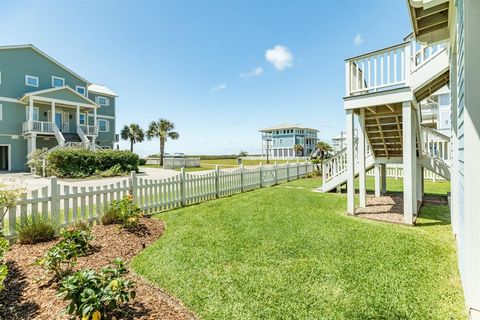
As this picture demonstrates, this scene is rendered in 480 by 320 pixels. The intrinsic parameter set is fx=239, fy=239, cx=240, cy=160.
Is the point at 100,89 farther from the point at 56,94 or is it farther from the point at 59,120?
the point at 56,94

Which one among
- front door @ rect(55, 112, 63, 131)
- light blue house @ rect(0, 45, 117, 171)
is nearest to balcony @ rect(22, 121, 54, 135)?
light blue house @ rect(0, 45, 117, 171)

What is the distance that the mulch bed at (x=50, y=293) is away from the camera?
251 centimetres

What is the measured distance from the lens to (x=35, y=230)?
4.28m

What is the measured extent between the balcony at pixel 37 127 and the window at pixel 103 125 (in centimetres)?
713

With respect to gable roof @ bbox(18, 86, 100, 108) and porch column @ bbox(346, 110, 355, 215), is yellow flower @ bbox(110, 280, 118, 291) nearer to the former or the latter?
porch column @ bbox(346, 110, 355, 215)

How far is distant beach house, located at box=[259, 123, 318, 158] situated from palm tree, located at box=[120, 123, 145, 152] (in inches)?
997

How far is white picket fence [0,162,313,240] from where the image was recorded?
4738 mm

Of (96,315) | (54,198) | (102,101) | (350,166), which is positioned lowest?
A: (96,315)

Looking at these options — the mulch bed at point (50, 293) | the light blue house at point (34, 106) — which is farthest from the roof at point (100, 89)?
the mulch bed at point (50, 293)

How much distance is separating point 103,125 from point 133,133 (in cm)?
926

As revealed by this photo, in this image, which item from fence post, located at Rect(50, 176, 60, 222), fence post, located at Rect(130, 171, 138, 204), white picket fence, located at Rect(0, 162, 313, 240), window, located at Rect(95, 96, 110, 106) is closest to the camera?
white picket fence, located at Rect(0, 162, 313, 240)

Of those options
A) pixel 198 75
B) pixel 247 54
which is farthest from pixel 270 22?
pixel 198 75

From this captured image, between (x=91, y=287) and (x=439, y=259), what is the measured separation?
4942mm

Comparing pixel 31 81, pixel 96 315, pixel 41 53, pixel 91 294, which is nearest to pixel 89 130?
pixel 31 81
